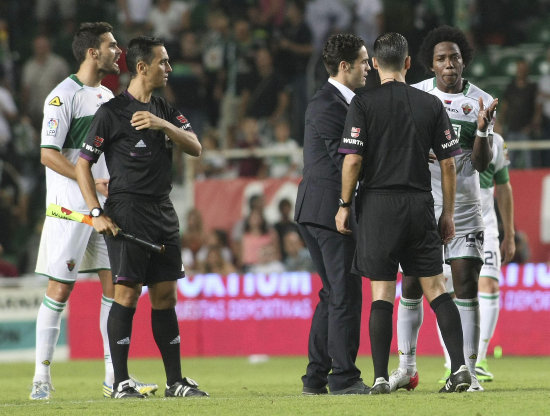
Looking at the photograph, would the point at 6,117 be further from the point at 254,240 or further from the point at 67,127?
the point at 67,127

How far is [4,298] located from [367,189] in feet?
27.2

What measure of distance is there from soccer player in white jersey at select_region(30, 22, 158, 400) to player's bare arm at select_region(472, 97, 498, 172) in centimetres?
271

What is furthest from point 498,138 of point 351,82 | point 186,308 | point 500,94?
point 500,94

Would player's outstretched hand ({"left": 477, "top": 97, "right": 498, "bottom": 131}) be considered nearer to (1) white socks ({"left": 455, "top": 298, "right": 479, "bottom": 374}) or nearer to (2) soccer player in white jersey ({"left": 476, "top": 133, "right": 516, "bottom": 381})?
(1) white socks ({"left": 455, "top": 298, "right": 479, "bottom": 374})

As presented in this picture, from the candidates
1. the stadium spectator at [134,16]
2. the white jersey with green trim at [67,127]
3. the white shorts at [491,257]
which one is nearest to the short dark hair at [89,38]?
the white jersey with green trim at [67,127]

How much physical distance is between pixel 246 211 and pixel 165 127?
7744 millimetres

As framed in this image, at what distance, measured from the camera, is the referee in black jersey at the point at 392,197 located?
7.06 m

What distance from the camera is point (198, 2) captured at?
19.7 meters

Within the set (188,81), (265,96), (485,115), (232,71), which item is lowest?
(485,115)

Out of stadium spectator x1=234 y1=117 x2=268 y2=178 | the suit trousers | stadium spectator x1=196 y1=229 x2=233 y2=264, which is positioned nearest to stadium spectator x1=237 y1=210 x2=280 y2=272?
stadium spectator x1=196 y1=229 x2=233 y2=264

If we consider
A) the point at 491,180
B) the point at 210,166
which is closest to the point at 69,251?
the point at 491,180

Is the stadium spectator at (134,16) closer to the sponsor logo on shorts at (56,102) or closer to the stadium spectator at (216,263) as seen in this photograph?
the stadium spectator at (216,263)

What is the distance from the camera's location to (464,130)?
8.27 metres

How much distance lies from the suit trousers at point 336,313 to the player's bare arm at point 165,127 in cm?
95
